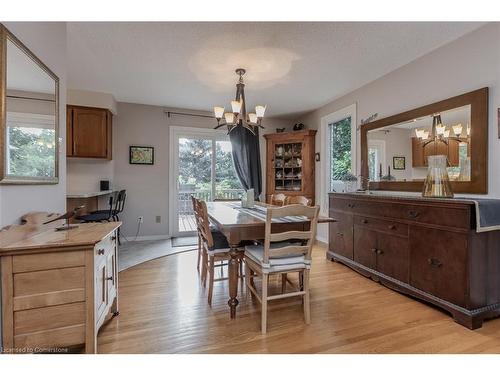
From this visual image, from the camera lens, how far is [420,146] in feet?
8.55

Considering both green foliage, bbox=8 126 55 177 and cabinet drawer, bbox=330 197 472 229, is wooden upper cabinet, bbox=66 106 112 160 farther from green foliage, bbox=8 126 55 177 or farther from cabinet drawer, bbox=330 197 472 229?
cabinet drawer, bbox=330 197 472 229

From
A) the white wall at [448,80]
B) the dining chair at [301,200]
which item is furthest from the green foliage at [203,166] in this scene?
the white wall at [448,80]

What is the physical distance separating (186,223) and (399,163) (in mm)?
3700

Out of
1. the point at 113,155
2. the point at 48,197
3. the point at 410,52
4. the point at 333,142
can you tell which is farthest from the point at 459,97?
the point at 113,155

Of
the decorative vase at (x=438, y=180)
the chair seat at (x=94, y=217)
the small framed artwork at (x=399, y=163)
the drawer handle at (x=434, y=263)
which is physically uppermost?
the small framed artwork at (x=399, y=163)

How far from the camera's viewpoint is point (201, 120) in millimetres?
4598

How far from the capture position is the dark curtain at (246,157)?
15.5 ft

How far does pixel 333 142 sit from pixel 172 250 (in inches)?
126

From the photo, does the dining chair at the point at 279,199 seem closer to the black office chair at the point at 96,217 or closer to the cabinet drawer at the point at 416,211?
the cabinet drawer at the point at 416,211

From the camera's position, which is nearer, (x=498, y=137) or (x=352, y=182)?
(x=498, y=137)

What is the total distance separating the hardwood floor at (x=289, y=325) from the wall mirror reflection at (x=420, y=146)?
1.30 metres

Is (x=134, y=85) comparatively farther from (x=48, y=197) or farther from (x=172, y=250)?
(x=172, y=250)

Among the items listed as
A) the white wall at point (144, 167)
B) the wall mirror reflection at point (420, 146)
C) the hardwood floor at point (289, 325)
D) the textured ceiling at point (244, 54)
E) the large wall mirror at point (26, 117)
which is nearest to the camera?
the large wall mirror at point (26, 117)

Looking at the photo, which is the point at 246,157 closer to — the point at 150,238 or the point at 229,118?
the point at 229,118
